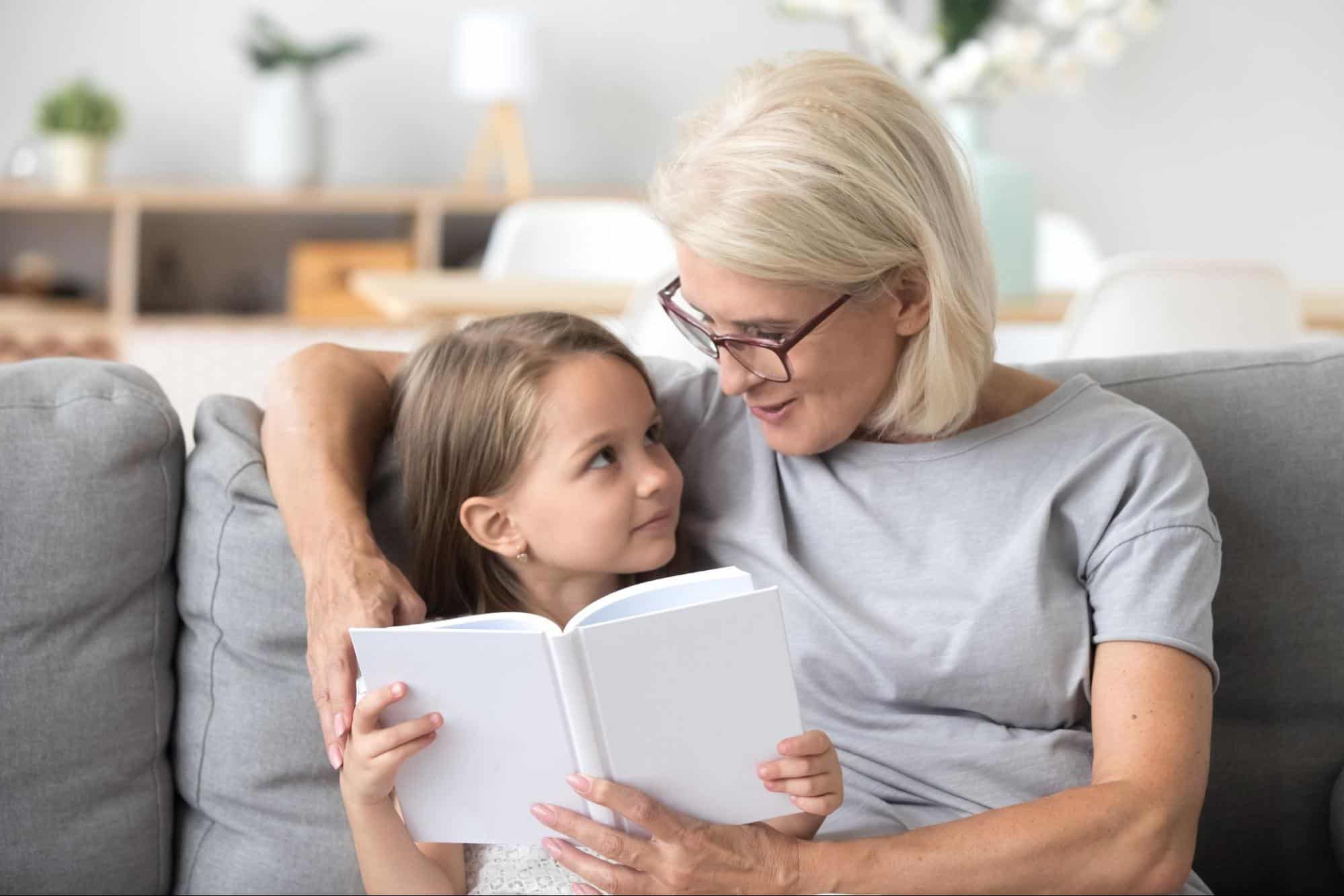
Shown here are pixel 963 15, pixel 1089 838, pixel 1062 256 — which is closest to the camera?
pixel 1089 838

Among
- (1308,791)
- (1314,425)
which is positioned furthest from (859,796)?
(1314,425)

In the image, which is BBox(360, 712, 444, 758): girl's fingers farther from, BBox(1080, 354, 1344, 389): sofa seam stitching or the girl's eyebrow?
BBox(1080, 354, 1344, 389): sofa seam stitching

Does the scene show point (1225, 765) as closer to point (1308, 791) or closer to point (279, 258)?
point (1308, 791)

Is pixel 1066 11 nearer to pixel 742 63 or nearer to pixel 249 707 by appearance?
pixel 742 63

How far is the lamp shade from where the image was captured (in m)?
4.80

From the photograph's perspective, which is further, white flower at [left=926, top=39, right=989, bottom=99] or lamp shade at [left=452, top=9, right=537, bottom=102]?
lamp shade at [left=452, top=9, right=537, bottom=102]

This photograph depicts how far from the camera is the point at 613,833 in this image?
1.21 m

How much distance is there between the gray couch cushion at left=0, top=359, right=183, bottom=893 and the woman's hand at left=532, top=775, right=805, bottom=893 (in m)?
0.50

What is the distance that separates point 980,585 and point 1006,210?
1640mm

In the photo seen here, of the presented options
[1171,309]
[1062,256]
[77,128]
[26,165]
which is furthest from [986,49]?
[26,165]

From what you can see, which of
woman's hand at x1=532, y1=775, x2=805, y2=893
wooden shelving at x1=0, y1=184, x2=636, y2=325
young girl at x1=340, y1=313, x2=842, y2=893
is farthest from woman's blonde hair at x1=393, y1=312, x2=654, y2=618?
wooden shelving at x1=0, y1=184, x2=636, y2=325

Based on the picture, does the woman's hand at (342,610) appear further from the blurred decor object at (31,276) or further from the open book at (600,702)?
the blurred decor object at (31,276)

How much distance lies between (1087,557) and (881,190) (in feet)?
1.33

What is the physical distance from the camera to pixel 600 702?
3.74ft
